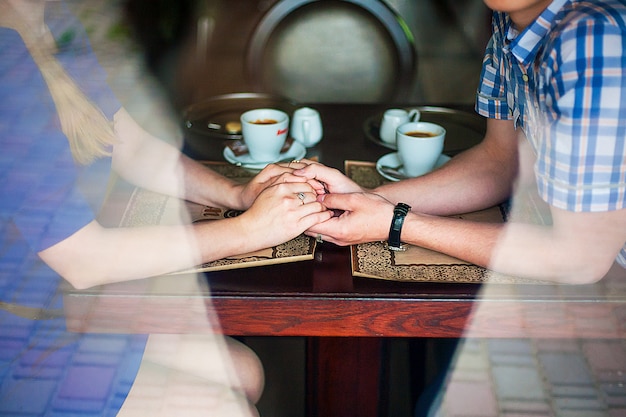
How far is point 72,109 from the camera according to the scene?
0.95 meters

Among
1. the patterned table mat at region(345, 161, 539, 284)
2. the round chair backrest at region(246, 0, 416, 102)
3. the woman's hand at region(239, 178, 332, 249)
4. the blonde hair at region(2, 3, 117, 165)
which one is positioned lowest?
the round chair backrest at region(246, 0, 416, 102)

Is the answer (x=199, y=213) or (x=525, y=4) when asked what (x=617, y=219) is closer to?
(x=525, y=4)

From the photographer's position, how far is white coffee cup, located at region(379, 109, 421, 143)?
1.39 metres

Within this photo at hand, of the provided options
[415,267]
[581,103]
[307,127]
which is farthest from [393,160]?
[581,103]

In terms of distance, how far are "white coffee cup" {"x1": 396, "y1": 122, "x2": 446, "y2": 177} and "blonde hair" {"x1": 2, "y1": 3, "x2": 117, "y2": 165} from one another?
55cm

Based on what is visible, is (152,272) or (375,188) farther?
(375,188)

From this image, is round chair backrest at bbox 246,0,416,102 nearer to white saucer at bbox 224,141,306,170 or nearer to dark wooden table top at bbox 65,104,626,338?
white saucer at bbox 224,141,306,170

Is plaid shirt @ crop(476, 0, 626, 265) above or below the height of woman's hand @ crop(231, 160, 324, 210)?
above

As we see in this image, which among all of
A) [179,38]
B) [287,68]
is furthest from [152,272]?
[179,38]

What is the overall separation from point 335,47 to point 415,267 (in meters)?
1.31

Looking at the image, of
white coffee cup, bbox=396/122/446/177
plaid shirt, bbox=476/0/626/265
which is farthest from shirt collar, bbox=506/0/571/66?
white coffee cup, bbox=396/122/446/177

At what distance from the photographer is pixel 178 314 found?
3.00 ft

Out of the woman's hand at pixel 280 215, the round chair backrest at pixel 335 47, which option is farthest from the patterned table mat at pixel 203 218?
the round chair backrest at pixel 335 47

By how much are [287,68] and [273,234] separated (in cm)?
120
